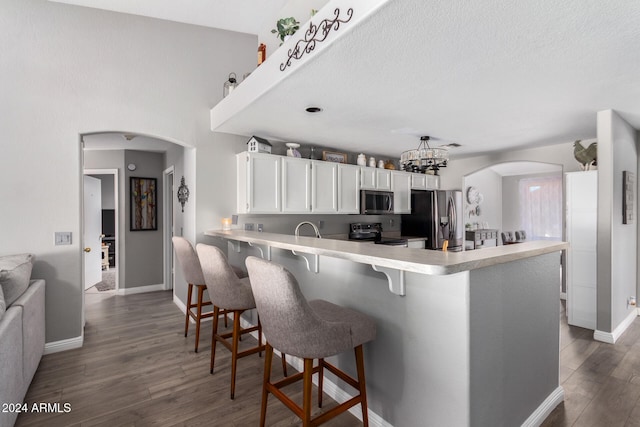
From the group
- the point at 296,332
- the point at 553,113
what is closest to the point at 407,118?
the point at 553,113

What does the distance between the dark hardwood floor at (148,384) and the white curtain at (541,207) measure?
8061mm

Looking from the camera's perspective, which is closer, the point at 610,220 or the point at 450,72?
the point at 450,72

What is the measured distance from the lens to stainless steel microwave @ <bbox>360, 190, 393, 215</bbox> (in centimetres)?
473

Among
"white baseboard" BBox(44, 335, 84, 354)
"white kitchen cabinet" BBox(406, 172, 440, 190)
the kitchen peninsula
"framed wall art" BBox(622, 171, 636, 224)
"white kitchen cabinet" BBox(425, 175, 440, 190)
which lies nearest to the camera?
the kitchen peninsula

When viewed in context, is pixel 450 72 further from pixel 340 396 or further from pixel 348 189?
pixel 348 189

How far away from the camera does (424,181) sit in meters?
5.84

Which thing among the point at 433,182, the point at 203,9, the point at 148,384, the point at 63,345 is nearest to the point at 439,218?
the point at 433,182

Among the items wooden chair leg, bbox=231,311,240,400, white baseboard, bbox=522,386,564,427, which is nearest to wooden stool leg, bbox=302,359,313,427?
wooden chair leg, bbox=231,311,240,400

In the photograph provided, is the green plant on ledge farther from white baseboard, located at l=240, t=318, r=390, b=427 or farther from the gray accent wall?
the gray accent wall

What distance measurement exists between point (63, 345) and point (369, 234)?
3923mm

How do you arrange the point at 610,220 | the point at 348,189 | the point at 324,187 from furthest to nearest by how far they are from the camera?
1. the point at 348,189
2. the point at 324,187
3. the point at 610,220

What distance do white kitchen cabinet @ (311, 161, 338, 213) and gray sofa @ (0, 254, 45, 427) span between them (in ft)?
9.23

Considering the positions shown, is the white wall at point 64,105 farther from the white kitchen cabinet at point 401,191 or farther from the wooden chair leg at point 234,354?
the white kitchen cabinet at point 401,191

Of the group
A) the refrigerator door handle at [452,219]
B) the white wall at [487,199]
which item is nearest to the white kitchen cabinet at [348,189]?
the refrigerator door handle at [452,219]
